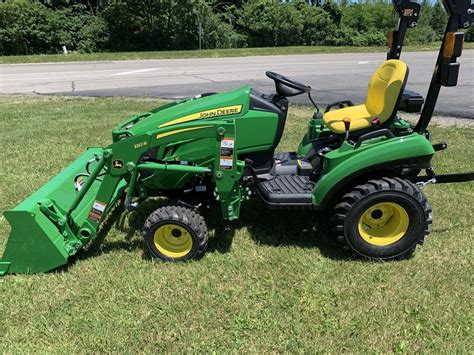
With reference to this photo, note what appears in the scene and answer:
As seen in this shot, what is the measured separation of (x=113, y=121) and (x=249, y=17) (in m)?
28.8

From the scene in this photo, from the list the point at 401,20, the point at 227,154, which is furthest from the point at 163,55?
the point at 227,154

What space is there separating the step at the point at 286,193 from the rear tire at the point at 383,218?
0.24m

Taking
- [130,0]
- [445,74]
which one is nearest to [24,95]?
[445,74]

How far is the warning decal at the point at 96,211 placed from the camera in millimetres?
3027

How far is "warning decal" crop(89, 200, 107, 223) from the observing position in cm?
303

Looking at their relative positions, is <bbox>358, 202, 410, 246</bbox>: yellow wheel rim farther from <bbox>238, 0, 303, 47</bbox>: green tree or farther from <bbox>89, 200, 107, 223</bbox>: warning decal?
<bbox>238, 0, 303, 47</bbox>: green tree

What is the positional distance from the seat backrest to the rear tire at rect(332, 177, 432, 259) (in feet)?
1.88

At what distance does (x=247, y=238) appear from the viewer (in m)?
3.53

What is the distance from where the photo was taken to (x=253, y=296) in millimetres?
2809

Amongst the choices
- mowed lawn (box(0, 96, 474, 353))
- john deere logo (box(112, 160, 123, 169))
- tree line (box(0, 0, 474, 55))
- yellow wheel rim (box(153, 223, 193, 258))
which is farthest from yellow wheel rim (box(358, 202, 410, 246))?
tree line (box(0, 0, 474, 55))

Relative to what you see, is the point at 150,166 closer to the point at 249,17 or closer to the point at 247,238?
the point at 247,238

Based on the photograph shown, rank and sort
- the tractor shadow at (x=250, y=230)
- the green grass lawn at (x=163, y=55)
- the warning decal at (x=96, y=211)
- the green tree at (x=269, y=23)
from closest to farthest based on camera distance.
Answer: the warning decal at (x=96, y=211) < the tractor shadow at (x=250, y=230) < the green grass lawn at (x=163, y=55) < the green tree at (x=269, y=23)

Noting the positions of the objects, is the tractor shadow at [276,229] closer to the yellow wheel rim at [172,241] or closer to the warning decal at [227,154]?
the yellow wheel rim at [172,241]

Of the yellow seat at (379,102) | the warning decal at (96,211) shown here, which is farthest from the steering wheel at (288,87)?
the warning decal at (96,211)
